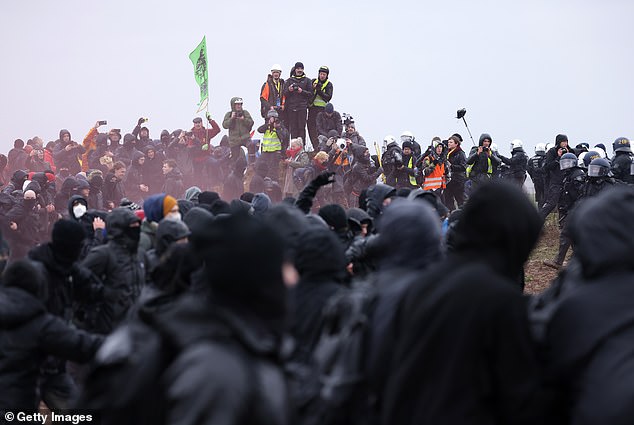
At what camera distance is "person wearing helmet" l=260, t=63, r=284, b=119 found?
2208 cm

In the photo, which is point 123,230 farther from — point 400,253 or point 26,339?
point 400,253

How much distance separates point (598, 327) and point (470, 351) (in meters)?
0.52

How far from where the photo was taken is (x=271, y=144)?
852 inches

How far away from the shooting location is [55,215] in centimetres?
1739

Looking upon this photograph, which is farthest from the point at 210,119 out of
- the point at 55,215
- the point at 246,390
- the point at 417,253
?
the point at 246,390

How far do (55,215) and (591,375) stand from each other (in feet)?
51.0

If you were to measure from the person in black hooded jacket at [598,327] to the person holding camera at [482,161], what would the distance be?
16.8 metres

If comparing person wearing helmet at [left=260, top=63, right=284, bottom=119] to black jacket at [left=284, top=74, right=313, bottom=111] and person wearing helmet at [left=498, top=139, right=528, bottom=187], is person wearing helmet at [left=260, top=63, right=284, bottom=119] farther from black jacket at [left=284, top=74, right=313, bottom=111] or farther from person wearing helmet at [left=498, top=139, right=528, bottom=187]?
person wearing helmet at [left=498, top=139, right=528, bottom=187]

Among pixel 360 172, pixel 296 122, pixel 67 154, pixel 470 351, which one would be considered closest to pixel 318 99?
pixel 296 122

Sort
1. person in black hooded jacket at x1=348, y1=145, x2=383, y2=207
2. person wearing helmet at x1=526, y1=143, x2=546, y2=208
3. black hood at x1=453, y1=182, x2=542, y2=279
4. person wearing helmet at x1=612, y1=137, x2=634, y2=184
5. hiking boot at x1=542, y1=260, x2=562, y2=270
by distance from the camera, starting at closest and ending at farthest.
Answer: black hood at x1=453, y1=182, x2=542, y2=279 → hiking boot at x1=542, y1=260, x2=562, y2=270 → person wearing helmet at x1=612, y1=137, x2=634, y2=184 → person in black hooded jacket at x1=348, y1=145, x2=383, y2=207 → person wearing helmet at x1=526, y1=143, x2=546, y2=208

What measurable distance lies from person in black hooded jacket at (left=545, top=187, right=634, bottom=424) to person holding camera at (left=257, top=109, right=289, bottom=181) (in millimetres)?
18195

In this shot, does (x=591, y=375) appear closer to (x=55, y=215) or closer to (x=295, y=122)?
(x=55, y=215)

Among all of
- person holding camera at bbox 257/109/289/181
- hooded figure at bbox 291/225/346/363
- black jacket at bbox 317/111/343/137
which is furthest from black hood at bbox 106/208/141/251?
black jacket at bbox 317/111/343/137

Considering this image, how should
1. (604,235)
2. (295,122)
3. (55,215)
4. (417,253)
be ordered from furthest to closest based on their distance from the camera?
(295,122) < (55,215) < (417,253) < (604,235)
